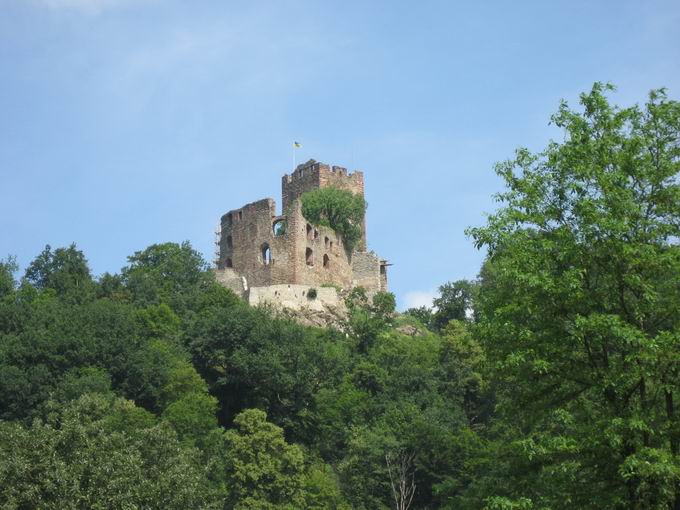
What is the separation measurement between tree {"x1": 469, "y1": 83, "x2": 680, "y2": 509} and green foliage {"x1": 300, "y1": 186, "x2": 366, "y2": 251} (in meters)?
42.5

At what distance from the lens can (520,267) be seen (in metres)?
16.2

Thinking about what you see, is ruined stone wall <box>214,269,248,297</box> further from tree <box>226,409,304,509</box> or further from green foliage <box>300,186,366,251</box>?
tree <box>226,409,304,509</box>

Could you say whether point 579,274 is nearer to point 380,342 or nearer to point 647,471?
point 647,471

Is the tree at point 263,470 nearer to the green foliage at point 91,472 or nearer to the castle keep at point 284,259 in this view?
the green foliage at point 91,472

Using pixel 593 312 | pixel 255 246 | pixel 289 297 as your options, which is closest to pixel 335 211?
pixel 255 246

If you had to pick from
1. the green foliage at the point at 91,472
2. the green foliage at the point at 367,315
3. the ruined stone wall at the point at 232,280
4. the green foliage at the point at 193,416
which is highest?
the ruined stone wall at the point at 232,280

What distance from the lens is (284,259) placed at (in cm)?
5578

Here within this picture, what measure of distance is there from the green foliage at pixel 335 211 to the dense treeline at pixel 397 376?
574 cm

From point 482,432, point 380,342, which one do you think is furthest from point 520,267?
point 380,342

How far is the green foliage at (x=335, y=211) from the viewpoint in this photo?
59781 mm

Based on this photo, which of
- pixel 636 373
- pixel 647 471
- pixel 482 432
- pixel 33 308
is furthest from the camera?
pixel 33 308

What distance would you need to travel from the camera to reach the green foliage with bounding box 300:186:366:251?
59781 millimetres

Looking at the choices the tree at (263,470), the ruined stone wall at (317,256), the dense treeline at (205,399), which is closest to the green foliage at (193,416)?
the dense treeline at (205,399)

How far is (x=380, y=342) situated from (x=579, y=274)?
35.8m
